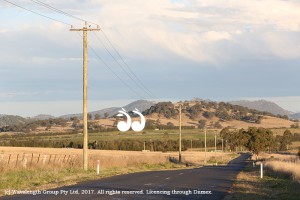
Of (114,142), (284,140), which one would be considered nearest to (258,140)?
(114,142)

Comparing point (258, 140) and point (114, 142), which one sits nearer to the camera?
point (258, 140)

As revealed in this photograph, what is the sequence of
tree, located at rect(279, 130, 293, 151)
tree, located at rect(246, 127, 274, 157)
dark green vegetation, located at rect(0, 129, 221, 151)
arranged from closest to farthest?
tree, located at rect(246, 127, 274, 157), dark green vegetation, located at rect(0, 129, 221, 151), tree, located at rect(279, 130, 293, 151)

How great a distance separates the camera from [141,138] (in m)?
152

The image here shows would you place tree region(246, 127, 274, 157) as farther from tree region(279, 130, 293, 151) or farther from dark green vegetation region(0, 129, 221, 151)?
tree region(279, 130, 293, 151)

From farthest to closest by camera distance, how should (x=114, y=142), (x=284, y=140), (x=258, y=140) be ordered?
1. (x=284, y=140)
2. (x=114, y=142)
3. (x=258, y=140)

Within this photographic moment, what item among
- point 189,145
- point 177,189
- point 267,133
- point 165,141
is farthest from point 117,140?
point 177,189

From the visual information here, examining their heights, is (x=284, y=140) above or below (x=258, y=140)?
below

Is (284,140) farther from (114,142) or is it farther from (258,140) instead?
(258,140)

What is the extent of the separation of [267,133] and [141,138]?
219 ft

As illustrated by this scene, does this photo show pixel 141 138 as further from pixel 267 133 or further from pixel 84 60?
pixel 84 60

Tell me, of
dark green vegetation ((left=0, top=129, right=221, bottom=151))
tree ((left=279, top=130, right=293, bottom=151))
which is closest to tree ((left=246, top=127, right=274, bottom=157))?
dark green vegetation ((left=0, top=129, right=221, bottom=151))

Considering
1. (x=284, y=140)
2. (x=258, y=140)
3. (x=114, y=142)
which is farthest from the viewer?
(x=284, y=140)

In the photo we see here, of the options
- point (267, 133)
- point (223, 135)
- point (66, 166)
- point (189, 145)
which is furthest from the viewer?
point (189, 145)

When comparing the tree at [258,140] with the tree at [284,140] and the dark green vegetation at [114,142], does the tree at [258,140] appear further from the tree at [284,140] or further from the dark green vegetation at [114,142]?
the tree at [284,140]
